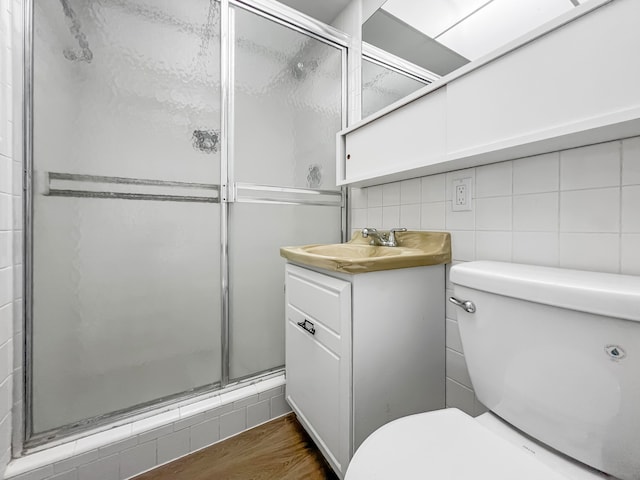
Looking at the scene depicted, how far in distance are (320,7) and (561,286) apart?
1860mm

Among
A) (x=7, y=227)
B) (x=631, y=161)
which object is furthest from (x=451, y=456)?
(x=7, y=227)

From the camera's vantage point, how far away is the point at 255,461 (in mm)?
1043

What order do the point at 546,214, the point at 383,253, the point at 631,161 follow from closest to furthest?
the point at 631,161 < the point at 546,214 < the point at 383,253

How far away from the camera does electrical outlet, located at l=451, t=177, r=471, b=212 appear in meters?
0.96

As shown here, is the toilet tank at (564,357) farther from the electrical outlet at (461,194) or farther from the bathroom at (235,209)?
the electrical outlet at (461,194)

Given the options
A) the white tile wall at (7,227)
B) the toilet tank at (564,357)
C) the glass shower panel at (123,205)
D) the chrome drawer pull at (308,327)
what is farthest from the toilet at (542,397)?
the white tile wall at (7,227)

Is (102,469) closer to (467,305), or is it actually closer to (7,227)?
(7,227)

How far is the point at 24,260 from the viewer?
92cm

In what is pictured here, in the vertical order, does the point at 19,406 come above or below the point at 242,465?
above

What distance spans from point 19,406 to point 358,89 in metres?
2.01

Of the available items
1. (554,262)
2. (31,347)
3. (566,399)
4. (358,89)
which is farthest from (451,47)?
(31,347)

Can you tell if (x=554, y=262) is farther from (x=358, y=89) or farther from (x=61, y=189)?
(x=61, y=189)

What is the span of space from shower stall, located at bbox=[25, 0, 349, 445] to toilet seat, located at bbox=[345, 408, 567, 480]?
92 cm

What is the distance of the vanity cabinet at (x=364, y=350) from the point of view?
0.82 metres
